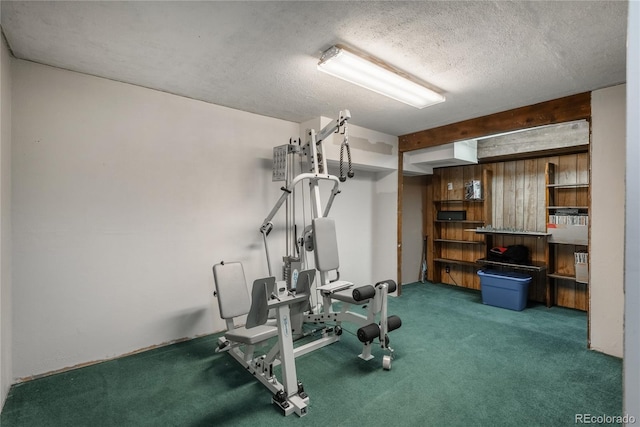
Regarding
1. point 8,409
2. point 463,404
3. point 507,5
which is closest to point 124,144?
point 8,409

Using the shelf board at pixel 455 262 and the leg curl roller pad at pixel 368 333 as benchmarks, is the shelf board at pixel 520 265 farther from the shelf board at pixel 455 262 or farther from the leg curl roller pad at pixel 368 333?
the leg curl roller pad at pixel 368 333

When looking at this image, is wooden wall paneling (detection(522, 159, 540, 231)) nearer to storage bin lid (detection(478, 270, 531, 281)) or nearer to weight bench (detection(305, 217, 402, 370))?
storage bin lid (detection(478, 270, 531, 281))

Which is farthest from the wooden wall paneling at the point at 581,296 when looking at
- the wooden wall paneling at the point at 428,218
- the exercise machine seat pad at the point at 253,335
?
the exercise machine seat pad at the point at 253,335

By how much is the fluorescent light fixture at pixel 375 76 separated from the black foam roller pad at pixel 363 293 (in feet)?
5.79

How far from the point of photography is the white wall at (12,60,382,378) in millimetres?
2416

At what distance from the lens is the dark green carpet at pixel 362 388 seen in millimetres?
1990

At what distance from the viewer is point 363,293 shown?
272 cm

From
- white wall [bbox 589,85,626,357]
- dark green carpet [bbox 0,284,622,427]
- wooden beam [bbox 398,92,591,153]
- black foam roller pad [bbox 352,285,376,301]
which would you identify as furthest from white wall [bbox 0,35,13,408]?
white wall [bbox 589,85,626,357]

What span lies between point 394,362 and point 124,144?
121 inches

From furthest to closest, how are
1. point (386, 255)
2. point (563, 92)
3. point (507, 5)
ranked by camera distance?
point (386, 255)
point (563, 92)
point (507, 5)

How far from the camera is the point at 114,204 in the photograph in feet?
9.04

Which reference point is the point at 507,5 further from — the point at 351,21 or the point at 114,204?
the point at 114,204

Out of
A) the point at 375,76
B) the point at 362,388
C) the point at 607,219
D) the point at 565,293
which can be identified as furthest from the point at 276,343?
the point at 565,293

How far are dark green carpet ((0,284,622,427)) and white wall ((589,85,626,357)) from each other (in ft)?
0.92
